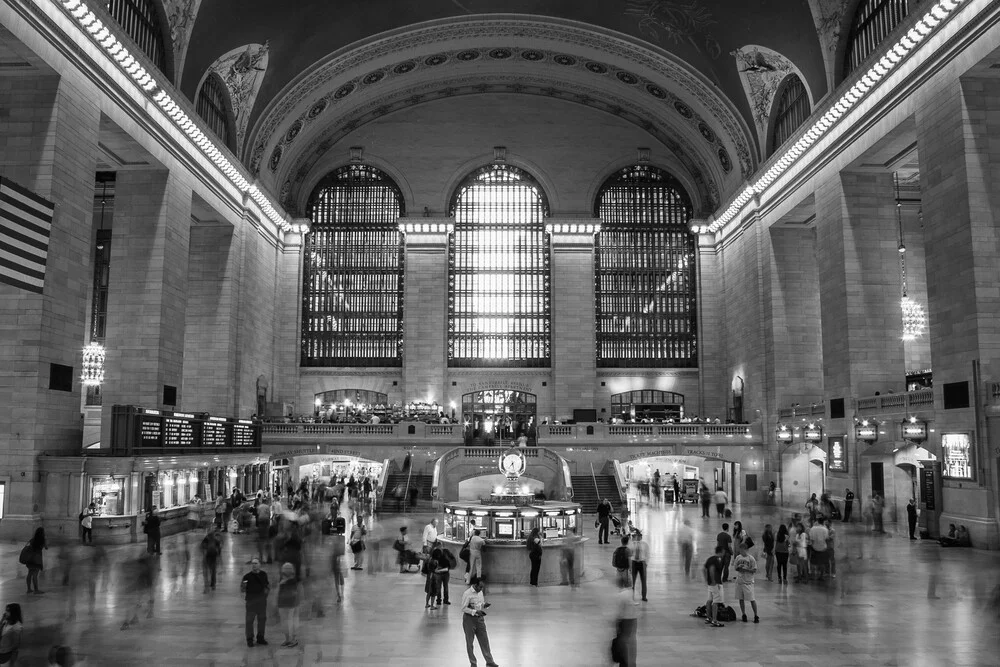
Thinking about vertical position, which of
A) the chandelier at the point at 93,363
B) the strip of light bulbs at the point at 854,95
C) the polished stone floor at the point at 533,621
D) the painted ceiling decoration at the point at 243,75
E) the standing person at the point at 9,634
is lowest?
the polished stone floor at the point at 533,621

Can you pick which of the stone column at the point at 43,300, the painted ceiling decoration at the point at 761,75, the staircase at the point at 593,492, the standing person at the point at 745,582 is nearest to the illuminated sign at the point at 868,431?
the staircase at the point at 593,492

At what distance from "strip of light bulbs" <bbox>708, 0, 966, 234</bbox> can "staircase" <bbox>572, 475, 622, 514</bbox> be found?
14.4 m

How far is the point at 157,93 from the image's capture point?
27266 mm

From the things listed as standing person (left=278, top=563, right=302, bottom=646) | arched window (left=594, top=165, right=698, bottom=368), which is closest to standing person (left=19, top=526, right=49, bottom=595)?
standing person (left=278, top=563, right=302, bottom=646)

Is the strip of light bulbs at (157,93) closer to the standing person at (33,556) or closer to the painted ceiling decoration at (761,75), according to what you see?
the standing person at (33,556)

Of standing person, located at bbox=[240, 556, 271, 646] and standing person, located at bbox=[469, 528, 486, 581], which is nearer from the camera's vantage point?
standing person, located at bbox=[240, 556, 271, 646]

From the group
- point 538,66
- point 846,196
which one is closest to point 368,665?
point 846,196

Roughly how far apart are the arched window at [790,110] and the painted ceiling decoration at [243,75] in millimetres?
21297

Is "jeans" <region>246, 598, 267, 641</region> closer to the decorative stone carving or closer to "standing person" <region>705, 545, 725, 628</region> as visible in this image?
"standing person" <region>705, 545, 725, 628</region>

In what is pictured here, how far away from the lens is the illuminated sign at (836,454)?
29125mm

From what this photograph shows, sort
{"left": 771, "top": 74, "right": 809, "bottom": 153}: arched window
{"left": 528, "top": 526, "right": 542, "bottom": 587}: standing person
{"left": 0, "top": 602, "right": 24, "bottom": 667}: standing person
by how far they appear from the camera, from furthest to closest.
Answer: {"left": 771, "top": 74, "right": 809, "bottom": 153}: arched window
{"left": 528, "top": 526, "right": 542, "bottom": 587}: standing person
{"left": 0, "top": 602, "right": 24, "bottom": 667}: standing person

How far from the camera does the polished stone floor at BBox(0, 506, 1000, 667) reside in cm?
Result: 1036

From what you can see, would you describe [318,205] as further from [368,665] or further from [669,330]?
[368,665]

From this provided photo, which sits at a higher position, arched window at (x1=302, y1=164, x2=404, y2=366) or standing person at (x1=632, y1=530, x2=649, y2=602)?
arched window at (x1=302, y1=164, x2=404, y2=366)
